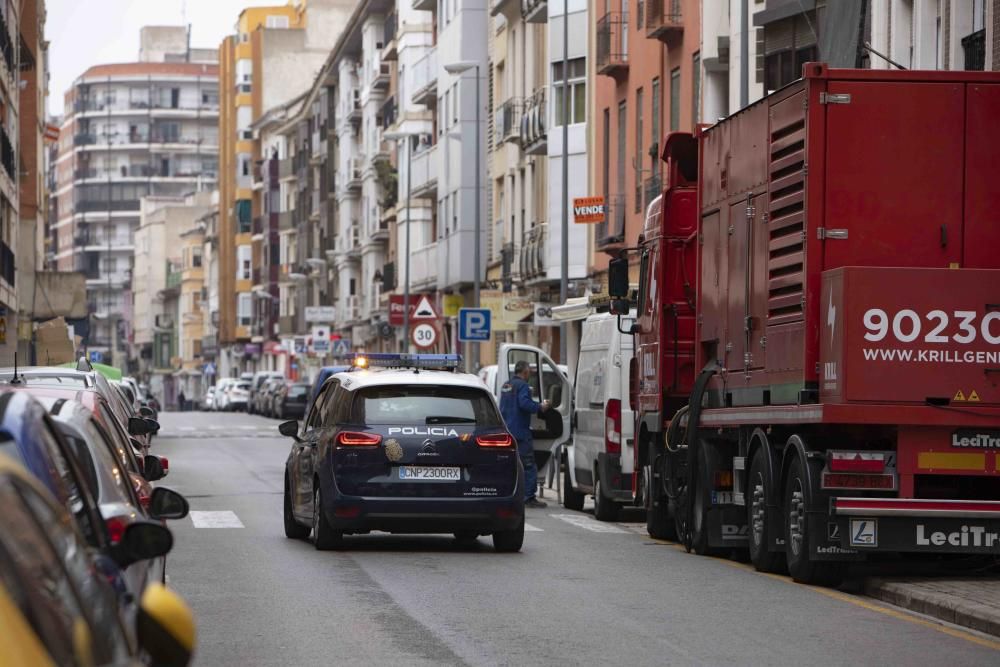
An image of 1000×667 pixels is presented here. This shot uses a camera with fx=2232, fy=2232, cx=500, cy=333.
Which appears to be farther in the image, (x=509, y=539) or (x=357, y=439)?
(x=509, y=539)

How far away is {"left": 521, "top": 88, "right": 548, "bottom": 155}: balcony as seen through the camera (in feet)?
169

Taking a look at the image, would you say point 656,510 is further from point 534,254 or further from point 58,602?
point 534,254

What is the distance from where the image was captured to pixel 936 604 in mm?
14008

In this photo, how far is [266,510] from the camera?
25.5 metres

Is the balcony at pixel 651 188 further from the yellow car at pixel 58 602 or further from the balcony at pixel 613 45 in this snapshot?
the yellow car at pixel 58 602

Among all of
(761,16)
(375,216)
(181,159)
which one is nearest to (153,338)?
(181,159)

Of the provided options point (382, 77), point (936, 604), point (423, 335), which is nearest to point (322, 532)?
point (936, 604)

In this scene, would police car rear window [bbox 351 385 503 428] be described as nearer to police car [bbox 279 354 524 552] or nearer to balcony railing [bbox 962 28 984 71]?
police car [bbox 279 354 524 552]

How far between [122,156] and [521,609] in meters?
176

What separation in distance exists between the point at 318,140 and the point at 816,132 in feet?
305

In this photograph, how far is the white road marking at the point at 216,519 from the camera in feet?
73.8

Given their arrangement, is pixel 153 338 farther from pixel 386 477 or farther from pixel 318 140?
pixel 386 477

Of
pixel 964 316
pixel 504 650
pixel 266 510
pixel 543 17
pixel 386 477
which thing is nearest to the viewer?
pixel 504 650

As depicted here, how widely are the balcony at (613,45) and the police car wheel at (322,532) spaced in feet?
88.9
